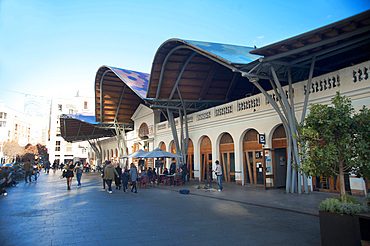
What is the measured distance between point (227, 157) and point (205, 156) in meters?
2.73

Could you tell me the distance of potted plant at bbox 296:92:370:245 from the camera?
4816 millimetres

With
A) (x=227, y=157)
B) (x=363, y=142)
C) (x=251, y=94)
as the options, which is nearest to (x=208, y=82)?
(x=251, y=94)

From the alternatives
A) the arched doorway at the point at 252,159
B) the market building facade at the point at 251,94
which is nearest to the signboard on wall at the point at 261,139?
the market building facade at the point at 251,94

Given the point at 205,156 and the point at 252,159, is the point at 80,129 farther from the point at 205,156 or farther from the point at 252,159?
the point at 252,159

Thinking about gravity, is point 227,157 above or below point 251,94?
below

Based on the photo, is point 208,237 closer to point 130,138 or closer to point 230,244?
point 230,244

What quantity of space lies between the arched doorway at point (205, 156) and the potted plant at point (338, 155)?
51.0 feet

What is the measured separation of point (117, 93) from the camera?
3312cm

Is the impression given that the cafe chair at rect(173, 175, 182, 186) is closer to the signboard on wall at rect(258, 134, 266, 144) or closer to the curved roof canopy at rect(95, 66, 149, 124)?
the signboard on wall at rect(258, 134, 266, 144)

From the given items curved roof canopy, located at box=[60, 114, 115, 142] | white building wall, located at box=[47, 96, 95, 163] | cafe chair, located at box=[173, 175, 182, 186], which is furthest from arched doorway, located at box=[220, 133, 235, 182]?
white building wall, located at box=[47, 96, 95, 163]

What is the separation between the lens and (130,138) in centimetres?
3812

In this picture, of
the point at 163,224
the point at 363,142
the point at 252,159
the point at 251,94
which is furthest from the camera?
the point at 251,94

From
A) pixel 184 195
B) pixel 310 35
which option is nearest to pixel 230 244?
pixel 310 35

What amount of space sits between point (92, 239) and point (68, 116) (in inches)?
1470
